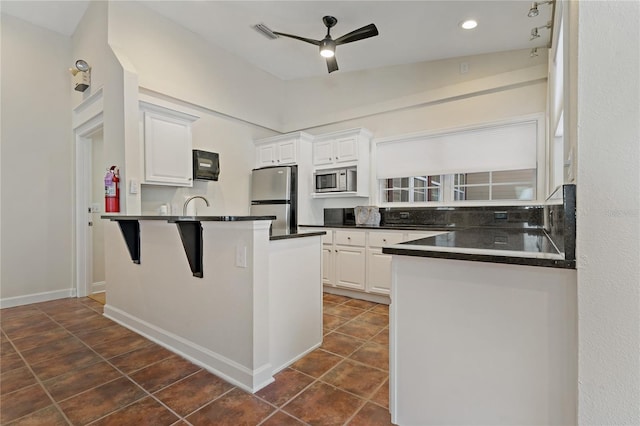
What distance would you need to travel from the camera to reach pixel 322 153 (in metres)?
4.57

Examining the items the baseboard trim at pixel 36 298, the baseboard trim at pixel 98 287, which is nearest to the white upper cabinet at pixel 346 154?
the baseboard trim at pixel 98 287

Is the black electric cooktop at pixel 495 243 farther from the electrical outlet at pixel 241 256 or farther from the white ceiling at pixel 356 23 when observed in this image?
the white ceiling at pixel 356 23

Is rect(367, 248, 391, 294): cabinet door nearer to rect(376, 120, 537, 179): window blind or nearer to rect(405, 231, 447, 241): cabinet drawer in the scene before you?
rect(405, 231, 447, 241): cabinet drawer

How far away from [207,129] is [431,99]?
3.02 m

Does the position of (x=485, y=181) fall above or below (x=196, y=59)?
below

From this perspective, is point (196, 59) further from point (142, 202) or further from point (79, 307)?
point (79, 307)

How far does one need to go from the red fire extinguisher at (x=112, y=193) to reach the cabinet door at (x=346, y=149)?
2692mm

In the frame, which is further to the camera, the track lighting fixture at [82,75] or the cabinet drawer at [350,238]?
the cabinet drawer at [350,238]

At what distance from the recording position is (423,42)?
347cm

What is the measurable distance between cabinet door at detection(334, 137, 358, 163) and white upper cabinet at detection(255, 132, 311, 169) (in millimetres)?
522

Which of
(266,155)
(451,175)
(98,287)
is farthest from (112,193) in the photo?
(451,175)

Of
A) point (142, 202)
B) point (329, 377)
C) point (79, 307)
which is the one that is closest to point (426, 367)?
point (329, 377)

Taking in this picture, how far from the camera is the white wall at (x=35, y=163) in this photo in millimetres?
3555

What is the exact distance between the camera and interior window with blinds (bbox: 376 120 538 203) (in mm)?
3430
